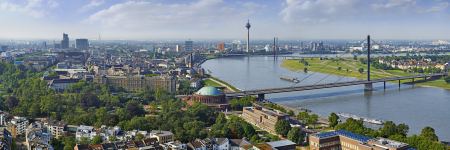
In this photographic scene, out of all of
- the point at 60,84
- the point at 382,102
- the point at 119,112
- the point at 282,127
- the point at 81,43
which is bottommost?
the point at 382,102

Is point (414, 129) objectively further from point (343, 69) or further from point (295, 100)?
point (343, 69)

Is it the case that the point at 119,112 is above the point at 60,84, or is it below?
below

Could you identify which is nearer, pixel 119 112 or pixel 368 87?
pixel 119 112

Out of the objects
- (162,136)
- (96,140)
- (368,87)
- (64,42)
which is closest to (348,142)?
(162,136)

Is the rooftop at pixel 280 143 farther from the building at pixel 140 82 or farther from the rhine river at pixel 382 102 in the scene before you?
the building at pixel 140 82

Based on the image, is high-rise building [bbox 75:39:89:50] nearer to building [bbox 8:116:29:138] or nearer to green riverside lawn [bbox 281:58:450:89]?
green riverside lawn [bbox 281:58:450:89]

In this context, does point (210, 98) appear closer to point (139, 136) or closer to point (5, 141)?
point (139, 136)

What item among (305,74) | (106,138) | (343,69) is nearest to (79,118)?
(106,138)
